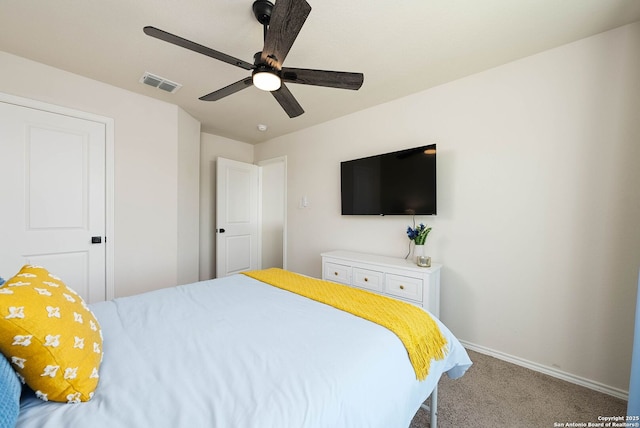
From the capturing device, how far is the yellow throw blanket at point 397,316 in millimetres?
1146

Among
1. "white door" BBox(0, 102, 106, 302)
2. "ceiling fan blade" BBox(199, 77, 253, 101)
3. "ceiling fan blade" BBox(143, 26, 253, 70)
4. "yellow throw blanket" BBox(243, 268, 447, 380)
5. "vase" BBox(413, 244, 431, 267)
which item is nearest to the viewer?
"yellow throw blanket" BBox(243, 268, 447, 380)

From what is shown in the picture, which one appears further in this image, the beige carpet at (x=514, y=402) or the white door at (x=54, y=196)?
the white door at (x=54, y=196)

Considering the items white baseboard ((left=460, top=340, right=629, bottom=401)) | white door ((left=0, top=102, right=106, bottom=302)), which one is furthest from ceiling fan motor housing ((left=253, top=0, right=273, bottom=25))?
white baseboard ((left=460, top=340, right=629, bottom=401))

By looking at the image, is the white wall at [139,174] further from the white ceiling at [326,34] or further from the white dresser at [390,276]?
the white dresser at [390,276]

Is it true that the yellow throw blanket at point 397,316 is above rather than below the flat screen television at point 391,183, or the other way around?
below

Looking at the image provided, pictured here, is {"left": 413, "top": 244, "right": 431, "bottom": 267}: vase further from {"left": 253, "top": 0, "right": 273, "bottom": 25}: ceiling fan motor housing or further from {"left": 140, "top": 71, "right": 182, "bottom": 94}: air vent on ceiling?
{"left": 140, "top": 71, "right": 182, "bottom": 94}: air vent on ceiling

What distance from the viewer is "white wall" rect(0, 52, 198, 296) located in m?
2.43

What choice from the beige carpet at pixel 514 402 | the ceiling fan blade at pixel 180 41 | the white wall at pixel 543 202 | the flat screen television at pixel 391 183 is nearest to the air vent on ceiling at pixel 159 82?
the ceiling fan blade at pixel 180 41

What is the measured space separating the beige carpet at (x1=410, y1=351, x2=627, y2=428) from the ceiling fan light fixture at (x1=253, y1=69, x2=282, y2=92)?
7.05 ft

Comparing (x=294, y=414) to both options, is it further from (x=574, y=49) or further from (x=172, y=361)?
(x=574, y=49)

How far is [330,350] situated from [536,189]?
204 cm

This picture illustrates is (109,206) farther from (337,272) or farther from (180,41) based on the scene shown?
(337,272)

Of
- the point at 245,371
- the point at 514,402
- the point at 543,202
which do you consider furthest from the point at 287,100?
the point at 514,402

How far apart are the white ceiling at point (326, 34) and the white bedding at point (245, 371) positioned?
1786 mm
